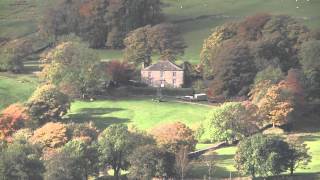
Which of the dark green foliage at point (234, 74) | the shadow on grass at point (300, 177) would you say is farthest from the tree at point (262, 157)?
the dark green foliage at point (234, 74)

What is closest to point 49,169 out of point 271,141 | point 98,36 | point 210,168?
point 210,168

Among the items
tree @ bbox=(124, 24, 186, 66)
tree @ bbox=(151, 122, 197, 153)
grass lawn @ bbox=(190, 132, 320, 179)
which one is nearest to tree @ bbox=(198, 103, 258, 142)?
grass lawn @ bbox=(190, 132, 320, 179)

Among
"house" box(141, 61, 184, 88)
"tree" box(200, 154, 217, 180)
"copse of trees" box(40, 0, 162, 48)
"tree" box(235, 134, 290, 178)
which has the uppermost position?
"copse of trees" box(40, 0, 162, 48)

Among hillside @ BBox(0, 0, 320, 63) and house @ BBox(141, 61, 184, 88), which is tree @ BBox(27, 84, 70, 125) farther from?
hillside @ BBox(0, 0, 320, 63)

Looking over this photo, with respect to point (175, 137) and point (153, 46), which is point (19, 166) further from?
point (153, 46)

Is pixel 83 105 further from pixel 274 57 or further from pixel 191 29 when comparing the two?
pixel 191 29

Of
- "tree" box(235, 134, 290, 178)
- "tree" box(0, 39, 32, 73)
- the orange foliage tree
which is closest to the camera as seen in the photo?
"tree" box(235, 134, 290, 178)
